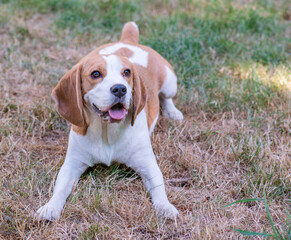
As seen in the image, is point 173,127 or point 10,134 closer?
point 10,134

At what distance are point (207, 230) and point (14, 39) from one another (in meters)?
4.55

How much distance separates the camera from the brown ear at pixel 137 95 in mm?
3279

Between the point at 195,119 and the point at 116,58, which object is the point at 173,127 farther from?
the point at 116,58

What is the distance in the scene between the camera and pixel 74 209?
2939 millimetres

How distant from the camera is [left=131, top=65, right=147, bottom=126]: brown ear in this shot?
3.28 meters

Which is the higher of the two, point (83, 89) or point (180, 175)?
point (83, 89)

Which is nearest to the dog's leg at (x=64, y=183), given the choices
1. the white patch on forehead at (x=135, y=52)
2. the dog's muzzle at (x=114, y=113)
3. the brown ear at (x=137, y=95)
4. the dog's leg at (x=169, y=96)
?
the dog's muzzle at (x=114, y=113)

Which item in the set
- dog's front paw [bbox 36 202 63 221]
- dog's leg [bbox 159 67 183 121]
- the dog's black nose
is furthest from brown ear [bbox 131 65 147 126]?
dog's leg [bbox 159 67 183 121]

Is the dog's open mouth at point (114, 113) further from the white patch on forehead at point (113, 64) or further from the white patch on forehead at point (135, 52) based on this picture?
the white patch on forehead at point (135, 52)

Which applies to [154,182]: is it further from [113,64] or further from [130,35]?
[130,35]

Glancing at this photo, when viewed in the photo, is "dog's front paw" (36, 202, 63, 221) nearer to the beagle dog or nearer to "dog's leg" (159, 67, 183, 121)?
the beagle dog

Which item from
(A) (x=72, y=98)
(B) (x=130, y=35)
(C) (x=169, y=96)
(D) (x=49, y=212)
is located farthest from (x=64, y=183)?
(B) (x=130, y=35)

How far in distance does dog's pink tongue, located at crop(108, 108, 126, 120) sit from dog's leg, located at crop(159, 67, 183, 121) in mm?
1436

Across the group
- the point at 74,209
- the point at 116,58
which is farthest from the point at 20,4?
the point at 74,209
